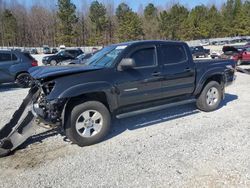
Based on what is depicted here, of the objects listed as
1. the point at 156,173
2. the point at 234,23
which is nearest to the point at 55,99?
the point at 156,173

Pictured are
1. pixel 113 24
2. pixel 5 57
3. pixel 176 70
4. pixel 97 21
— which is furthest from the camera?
pixel 113 24

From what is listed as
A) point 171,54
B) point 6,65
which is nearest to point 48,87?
point 171,54

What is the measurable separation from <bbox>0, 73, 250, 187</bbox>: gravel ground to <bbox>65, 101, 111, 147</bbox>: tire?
16cm

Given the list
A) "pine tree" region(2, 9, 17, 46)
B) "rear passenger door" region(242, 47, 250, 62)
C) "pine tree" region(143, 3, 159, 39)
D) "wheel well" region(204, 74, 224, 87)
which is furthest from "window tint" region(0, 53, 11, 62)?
"pine tree" region(143, 3, 159, 39)

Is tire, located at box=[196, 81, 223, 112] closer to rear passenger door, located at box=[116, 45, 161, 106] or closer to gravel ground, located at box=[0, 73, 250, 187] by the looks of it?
gravel ground, located at box=[0, 73, 250, 187]

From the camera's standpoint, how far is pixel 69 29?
67.7 meters

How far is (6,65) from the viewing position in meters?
11.2

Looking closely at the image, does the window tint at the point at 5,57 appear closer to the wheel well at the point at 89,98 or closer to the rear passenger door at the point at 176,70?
the wheel well at the point at 89,98

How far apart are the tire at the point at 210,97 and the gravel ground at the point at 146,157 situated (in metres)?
0.54

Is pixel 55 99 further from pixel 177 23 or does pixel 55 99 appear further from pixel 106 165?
pixel 177 23

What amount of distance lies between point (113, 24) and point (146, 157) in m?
80.6

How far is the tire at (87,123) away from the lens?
4795 mm

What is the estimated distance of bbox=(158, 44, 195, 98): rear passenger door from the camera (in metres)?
5.90

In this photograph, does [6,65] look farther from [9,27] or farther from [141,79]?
[9,27]
